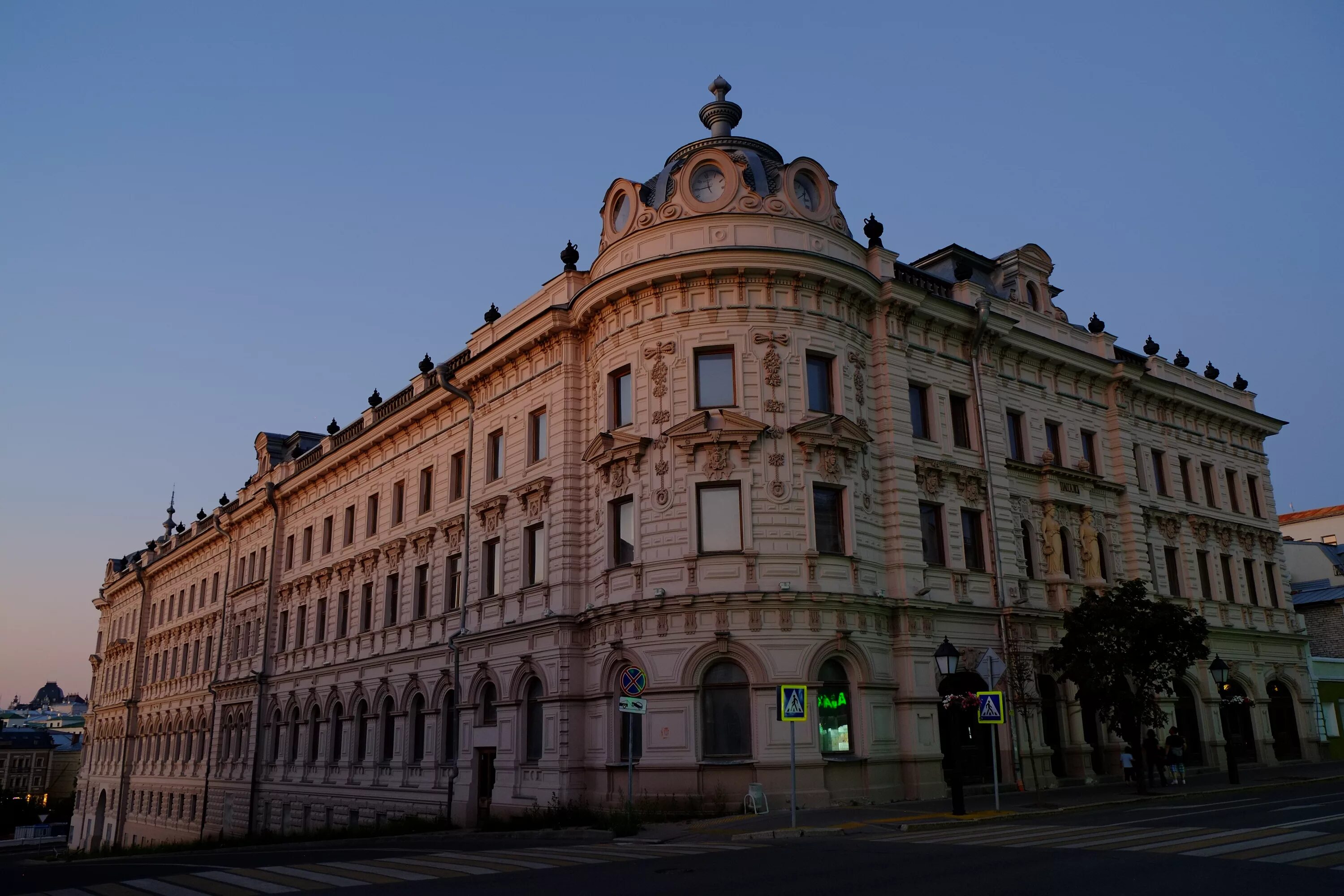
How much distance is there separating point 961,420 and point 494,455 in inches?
584

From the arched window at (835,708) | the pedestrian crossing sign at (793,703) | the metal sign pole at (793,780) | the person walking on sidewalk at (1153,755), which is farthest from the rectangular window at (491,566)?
the person walking on sidewalk at (1153,755)

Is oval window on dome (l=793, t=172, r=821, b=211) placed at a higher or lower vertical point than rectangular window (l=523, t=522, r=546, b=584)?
higher

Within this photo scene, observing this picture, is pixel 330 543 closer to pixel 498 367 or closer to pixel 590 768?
pixel 498 367

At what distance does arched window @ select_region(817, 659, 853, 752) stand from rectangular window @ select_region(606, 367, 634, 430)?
837 cm

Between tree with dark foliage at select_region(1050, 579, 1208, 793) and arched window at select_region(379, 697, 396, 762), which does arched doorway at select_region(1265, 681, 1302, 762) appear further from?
arched window at select_region(379, 697, 396, 762)

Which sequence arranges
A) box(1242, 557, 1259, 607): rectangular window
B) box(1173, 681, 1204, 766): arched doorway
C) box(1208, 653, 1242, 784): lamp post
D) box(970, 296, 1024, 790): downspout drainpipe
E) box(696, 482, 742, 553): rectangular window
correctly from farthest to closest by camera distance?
box(1242, 557, 1259, 607): rectangular window → box(1173, 681, 1204, 766): arched doorway → box(1208, 653, 1242, 784): lamp post → box(970, 296, 1024, 790): downspout drainpipe → box(696, 482, 742, 553): rectangular window

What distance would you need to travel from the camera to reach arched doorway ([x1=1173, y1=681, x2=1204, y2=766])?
112ft

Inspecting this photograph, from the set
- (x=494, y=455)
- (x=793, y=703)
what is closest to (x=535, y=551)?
(x=494, y=455)

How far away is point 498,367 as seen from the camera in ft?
109

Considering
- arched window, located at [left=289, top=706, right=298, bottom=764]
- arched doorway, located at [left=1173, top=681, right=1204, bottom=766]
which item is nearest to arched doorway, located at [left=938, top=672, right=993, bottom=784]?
arched doorway, located at [left=1173, top=681, right=1204, bottom=766]

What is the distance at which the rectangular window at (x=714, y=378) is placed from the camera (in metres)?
26.2

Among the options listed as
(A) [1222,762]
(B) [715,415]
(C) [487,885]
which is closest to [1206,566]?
(A) [1222,762]

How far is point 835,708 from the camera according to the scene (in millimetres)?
24859

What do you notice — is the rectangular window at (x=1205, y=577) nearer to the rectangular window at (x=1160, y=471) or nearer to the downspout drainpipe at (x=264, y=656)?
the rectangular window at (x=1160, y=471)
